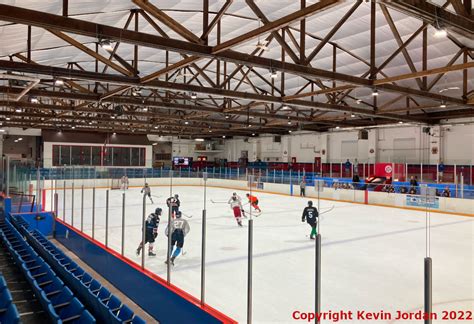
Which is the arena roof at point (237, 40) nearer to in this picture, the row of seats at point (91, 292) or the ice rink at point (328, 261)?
the ice rink at point (328, 261)

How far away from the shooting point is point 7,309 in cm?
471

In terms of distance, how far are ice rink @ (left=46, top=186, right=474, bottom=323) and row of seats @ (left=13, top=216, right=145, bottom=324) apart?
4.32 feet

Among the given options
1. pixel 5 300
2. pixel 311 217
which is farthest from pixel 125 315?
pixel 311 217

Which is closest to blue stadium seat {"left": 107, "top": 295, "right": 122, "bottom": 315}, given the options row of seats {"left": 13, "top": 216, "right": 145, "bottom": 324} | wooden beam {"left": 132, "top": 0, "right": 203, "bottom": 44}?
row of seats {"left": 13, "top": 216, "right": 145, "bottom": 324}

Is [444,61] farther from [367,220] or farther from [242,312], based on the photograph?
[242,312]

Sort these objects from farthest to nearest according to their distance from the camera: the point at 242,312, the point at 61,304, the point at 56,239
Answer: the point at 56,239 → the point at 242,312 → the point at 61,304

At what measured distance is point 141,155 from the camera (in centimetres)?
4331

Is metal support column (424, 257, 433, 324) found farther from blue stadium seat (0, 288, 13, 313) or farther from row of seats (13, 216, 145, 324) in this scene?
blue stadium seat (0, 288, 13, 313)

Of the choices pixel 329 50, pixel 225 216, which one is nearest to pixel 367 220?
pixel 225 216

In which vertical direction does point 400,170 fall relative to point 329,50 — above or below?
below

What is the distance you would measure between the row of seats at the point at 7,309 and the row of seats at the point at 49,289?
0.44m

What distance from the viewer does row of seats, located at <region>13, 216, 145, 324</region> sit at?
16.5ft

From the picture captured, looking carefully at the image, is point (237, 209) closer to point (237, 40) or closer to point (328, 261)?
point (328, 261)

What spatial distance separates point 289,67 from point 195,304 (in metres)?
6.77
